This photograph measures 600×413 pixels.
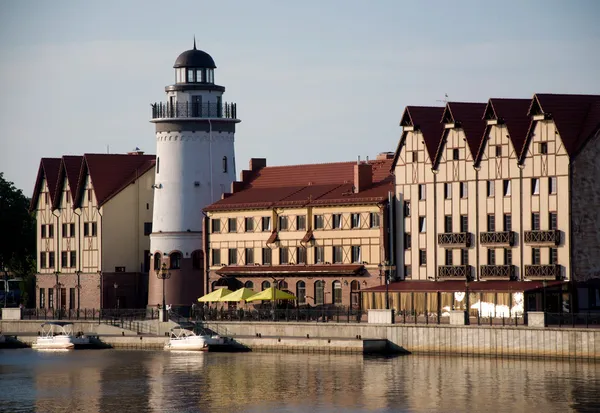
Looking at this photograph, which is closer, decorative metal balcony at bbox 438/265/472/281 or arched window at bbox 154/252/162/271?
decorative metal balcony at bbox 438/265/472/281

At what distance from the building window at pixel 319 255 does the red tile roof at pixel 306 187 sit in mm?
3234

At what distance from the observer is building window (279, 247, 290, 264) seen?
134m

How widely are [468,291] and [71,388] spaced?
27.5 meters

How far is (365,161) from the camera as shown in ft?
446

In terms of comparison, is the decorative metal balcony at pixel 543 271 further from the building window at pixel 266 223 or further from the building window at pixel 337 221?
the building window at pixel 266 223

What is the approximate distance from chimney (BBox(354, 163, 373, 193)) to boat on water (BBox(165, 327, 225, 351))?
1671 centimetres

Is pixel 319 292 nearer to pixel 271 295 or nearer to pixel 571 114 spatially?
pixel 271 295

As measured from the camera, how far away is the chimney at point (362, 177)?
429ft

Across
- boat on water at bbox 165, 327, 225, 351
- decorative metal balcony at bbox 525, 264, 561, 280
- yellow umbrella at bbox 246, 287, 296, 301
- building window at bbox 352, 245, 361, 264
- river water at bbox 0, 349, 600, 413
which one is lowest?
river water at bbox 0, 349, 600, 413

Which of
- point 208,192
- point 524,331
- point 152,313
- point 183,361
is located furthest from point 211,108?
point 524,331

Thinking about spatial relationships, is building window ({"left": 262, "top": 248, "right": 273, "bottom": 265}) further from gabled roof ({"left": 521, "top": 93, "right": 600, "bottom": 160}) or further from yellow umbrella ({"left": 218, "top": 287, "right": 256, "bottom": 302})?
gabled roof ({"left": 521, "top": 93, "right": 600, "bottom": 160})

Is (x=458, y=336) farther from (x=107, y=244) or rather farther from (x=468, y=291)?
(x=107, y=244)

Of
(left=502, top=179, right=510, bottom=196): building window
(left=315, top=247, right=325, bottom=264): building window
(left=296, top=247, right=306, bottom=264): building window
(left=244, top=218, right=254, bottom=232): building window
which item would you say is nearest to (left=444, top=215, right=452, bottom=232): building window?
(left=502, top=179, right=510, bottom=196): building window

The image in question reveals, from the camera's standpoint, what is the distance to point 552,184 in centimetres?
11600
